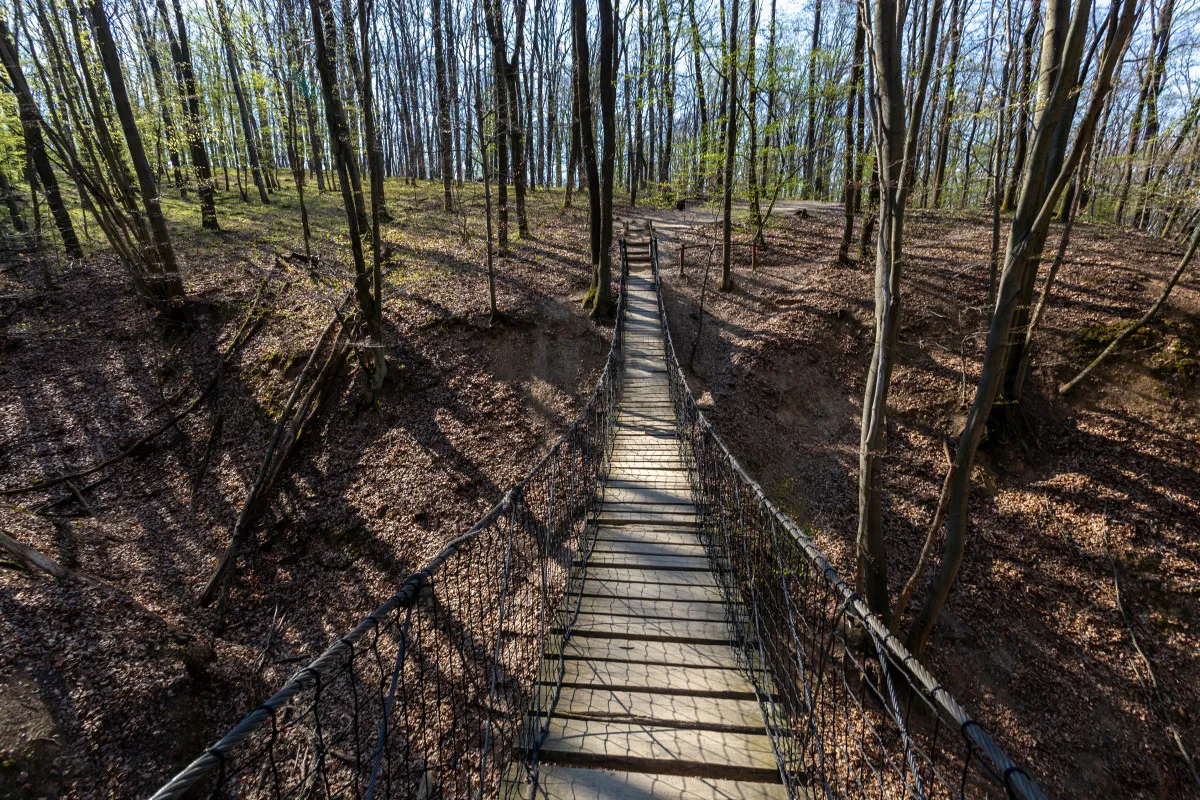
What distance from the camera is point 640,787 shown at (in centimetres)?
266

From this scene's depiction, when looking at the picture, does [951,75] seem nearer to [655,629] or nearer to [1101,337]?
[1101,337]

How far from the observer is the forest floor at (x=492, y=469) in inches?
173

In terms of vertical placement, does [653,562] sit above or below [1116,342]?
below

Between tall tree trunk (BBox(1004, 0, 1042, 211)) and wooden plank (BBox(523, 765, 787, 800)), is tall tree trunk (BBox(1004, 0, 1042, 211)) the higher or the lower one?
the higher one

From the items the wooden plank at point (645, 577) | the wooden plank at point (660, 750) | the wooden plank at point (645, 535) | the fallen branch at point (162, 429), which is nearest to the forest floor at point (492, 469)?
the fallen branch at point (162, 429)

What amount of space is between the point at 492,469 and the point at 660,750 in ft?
17.7

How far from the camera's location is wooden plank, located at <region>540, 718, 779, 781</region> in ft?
9.03

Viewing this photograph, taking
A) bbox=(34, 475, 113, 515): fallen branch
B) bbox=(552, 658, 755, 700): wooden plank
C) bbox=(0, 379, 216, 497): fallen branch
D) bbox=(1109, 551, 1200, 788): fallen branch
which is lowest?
bbox=(1109, 551, 1200, 788): fallen branch

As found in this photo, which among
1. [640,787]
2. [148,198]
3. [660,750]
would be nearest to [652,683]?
[660,750]

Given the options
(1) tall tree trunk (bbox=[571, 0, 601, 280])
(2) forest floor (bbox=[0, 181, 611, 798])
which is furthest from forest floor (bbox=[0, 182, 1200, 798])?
(1) tall tree trunk (bbox=[571, 0, 601, 280])

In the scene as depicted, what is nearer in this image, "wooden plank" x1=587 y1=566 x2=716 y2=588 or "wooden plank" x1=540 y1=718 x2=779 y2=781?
"wooden plank" x1=540 y1=718 x2=779 y2=781

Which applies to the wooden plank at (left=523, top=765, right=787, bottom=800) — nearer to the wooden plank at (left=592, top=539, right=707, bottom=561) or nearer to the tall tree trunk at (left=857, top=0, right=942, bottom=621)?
the wooden plank at (left=592, top=539, right=707, bottom=561)

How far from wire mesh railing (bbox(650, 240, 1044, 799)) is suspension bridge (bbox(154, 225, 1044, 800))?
23 millimetres

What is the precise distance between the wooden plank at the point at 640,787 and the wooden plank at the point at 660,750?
0.04 metres
